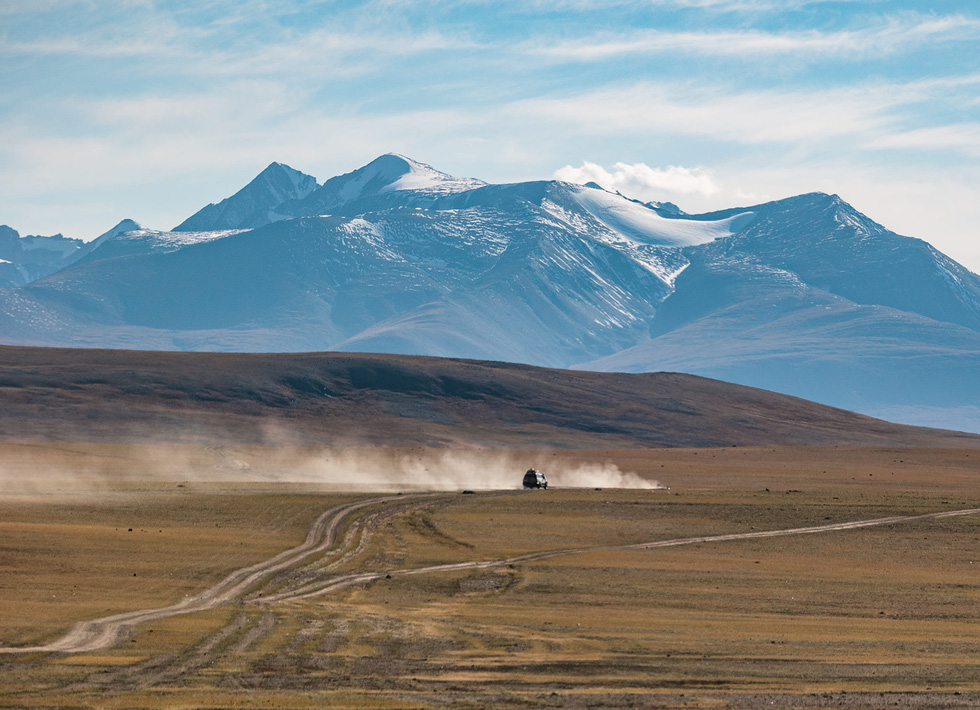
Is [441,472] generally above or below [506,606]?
above

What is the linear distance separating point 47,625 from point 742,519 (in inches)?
1876

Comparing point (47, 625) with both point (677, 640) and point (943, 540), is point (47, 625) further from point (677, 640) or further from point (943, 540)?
point (943, 540)

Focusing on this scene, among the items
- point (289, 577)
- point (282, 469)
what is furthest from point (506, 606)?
point (282, 469)

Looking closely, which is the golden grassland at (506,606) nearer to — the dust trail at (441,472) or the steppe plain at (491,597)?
the steppe plain at (491,597)

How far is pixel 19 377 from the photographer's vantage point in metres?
183

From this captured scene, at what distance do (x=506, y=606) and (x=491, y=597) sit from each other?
2.13m

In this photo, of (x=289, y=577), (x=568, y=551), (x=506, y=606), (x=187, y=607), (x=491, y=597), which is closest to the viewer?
(x=187, y=607)

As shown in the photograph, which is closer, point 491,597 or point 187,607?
Result: point 187,607

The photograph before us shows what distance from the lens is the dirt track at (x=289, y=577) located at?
36.6 meters

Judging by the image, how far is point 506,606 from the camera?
44094 mm

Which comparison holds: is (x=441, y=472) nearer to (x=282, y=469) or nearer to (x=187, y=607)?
(x=282, y=469)

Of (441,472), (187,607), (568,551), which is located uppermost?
(441,472)

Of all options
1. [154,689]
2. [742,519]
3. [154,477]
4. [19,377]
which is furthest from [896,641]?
[19,377]

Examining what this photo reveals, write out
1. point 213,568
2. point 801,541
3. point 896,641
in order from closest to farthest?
point 896,641 < point 213,568 < point 801,541
